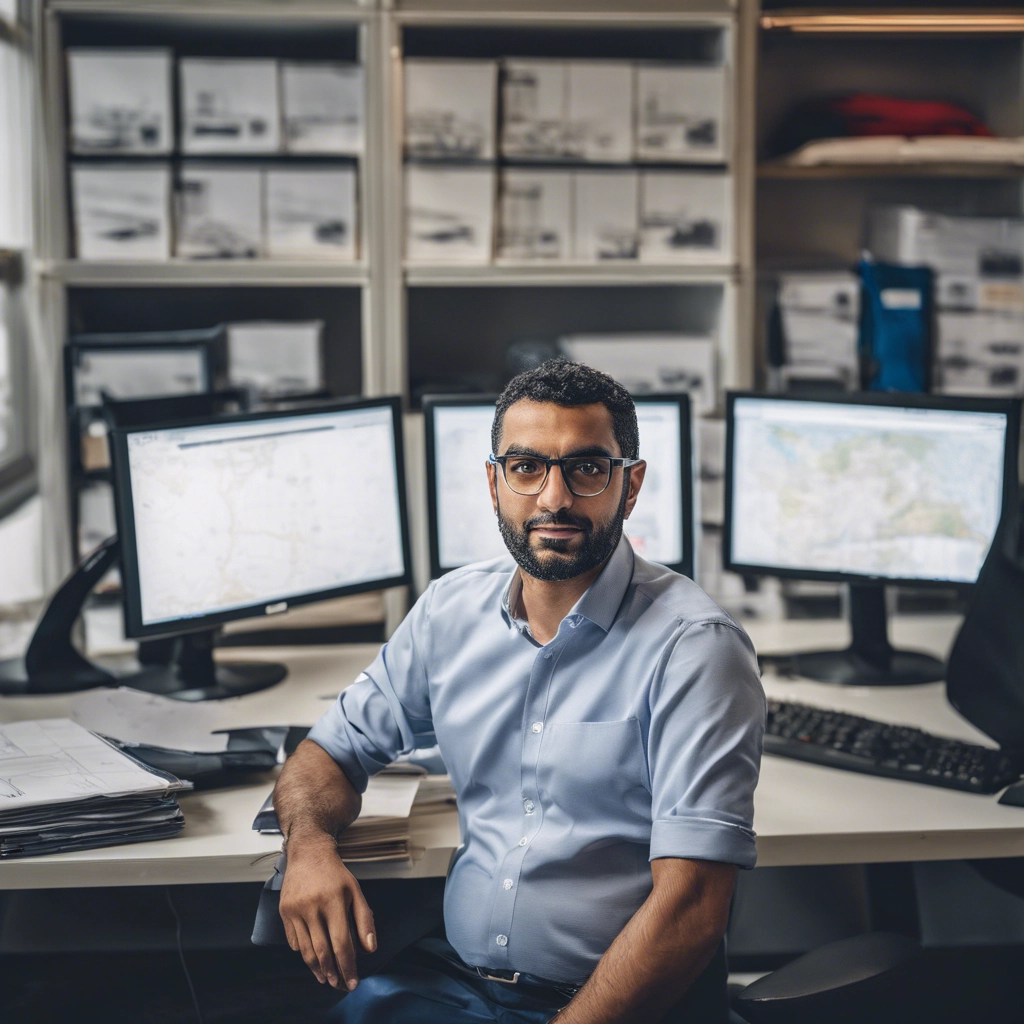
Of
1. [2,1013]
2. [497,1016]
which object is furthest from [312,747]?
[2,1013]

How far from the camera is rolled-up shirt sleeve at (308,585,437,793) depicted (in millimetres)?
1424

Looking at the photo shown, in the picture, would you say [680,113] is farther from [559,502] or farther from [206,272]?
[559,502]

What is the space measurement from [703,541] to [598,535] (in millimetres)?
1131

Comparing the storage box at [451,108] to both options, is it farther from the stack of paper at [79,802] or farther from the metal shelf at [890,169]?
the stack of paper at [79,802]

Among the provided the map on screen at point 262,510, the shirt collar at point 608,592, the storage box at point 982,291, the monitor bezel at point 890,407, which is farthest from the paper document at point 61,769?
the storage box at point 982,291

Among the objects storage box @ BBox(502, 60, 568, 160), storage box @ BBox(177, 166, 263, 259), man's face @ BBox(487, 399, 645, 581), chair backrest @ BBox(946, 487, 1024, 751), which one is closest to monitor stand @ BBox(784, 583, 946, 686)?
chair backrest @ BBox(946, 487, 1024, 751)

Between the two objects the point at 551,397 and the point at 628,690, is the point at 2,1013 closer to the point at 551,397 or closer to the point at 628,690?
the point at 628,690

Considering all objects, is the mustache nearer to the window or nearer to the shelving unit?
the shelving unit

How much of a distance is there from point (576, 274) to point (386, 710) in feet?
3.97

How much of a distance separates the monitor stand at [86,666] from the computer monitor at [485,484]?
399 millimetres

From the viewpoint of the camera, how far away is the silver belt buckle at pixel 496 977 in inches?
50.3

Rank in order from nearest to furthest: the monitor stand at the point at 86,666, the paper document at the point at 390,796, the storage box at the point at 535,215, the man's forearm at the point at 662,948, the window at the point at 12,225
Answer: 1. the man's forearm at the point at 662,948
2. the paper document at the point at 390,796
3. the monitor stand at the point at 86,666
4. the storage box at the point at 535,215
5. the window at the point at 12,225

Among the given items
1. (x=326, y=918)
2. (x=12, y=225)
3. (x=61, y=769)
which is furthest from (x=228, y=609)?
(x=12, y=225)

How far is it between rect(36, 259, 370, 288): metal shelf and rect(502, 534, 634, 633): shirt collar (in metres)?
1.16
